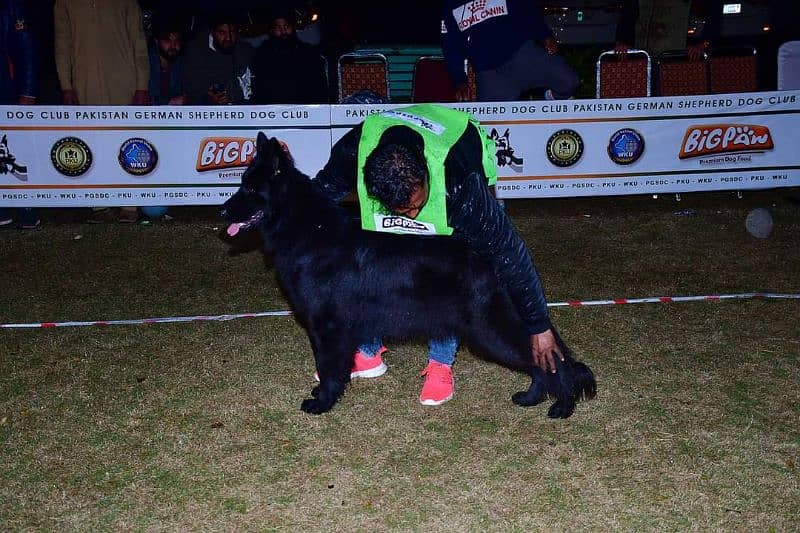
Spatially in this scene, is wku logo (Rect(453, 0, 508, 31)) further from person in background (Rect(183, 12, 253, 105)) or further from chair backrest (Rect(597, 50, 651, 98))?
person in background (Rect(183, 12, 253, 105))

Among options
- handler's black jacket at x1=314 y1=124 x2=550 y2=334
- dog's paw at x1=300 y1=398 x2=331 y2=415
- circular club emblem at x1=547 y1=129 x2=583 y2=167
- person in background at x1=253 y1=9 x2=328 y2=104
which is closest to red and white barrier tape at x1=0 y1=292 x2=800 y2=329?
dog's paw at x1=300 y1=398 x2=331 y2=415

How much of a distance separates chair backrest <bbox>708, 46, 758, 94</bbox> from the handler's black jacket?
7.06 m

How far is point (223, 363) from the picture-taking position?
4.71 m

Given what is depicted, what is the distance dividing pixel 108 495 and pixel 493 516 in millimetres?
1697

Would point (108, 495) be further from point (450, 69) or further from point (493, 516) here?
point (450, 69)

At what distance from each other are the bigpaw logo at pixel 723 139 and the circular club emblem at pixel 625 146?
0.49 metres

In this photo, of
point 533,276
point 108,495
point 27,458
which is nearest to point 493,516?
point 533,276

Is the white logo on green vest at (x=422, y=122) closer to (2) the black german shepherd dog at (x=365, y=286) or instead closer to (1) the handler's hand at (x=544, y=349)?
(2) the black german shepherd dog at (x=365, y=286)

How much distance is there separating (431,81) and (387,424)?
261 inches

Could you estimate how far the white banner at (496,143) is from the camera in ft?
24.8

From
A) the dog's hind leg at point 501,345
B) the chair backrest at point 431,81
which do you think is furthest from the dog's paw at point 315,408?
the chair backrest at point 431,81

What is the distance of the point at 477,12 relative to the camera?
25.5 feet

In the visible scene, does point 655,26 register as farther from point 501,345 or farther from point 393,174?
point 393,174

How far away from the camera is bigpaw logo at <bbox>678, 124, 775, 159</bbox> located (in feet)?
26.0
